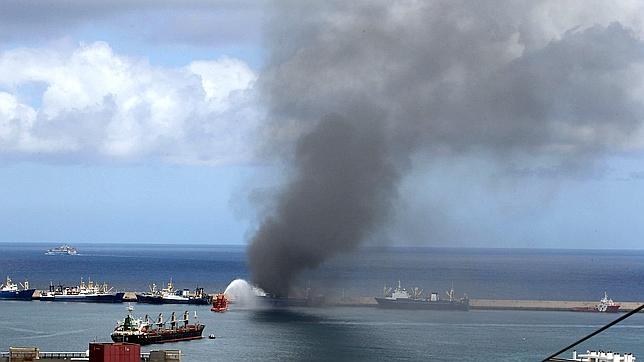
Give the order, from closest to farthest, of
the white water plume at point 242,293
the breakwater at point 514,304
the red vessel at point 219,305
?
the red vessel at point 219,305 < the breakwater at point 514,304 < the white water plume at point 242,293

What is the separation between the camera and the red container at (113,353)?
35469 mm

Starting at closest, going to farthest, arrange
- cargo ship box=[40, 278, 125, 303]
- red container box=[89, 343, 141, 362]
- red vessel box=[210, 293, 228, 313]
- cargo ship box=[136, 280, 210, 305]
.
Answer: red container box=[89, 343, 141, 362] → red vessel box=[210, 293, 228, 313] → cargo ship box=[136, 280, 210, 305] → cargo ship box=[40, 278, 125, 303]

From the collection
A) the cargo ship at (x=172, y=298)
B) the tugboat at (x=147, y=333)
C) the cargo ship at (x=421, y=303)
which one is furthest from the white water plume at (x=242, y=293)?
the tugboat at (x=147, y=333)

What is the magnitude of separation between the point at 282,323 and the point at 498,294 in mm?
53543

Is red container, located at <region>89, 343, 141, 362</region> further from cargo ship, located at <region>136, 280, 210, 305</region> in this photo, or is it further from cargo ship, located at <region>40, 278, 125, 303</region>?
cargo ship, located at <region>40, 278, 125, 303</region>

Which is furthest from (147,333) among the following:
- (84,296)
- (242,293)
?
(242,293)

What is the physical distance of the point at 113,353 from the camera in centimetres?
3656

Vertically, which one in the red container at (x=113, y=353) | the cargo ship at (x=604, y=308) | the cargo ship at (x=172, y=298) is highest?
the cargo ship at (x=172, y=298)

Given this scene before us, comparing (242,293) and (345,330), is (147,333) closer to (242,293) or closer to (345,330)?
(345,330)

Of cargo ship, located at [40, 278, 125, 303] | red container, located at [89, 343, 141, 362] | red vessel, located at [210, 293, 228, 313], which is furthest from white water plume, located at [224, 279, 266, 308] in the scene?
red container, located at [89, 343, 141, 362]

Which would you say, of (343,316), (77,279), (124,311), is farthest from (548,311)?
(77,279)

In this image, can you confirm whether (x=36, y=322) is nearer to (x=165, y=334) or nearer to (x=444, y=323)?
(x=165, y=334)

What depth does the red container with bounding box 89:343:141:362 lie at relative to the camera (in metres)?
35.5

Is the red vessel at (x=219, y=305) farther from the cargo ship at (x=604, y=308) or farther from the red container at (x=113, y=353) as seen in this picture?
the red container at (x=113, y=353)
